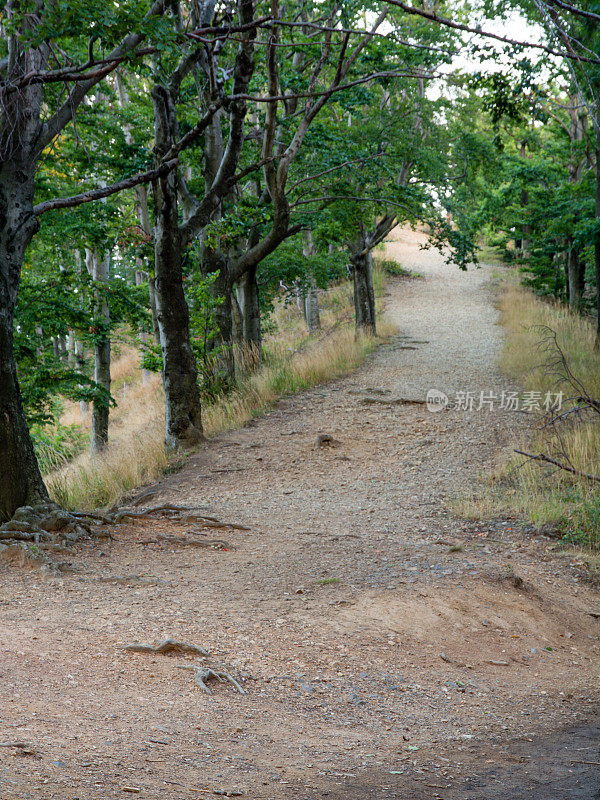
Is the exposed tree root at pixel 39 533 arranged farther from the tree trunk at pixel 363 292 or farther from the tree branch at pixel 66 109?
the tree trunk at pixel 363 292

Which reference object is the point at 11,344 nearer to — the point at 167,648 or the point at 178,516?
the point at 178,516

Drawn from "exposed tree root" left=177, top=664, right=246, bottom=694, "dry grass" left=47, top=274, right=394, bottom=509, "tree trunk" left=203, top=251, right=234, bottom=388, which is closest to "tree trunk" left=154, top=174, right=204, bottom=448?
"dry grass" left=47, top=274, right=394, bottom=509

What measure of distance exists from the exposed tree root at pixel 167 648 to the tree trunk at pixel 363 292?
50.6ft

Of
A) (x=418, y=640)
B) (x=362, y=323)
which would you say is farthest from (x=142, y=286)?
(x=418, y=640)

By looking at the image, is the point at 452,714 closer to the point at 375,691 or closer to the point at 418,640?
the point at 375,691

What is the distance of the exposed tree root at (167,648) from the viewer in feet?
12.9

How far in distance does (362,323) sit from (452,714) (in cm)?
1616

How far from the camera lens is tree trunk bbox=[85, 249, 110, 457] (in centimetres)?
1355

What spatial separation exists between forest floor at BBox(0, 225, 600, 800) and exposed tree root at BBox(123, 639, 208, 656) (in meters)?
0.05

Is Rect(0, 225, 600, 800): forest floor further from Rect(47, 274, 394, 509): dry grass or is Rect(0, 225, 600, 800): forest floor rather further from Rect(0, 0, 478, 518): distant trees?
Rect(0, 0, 478, 518): distant trees

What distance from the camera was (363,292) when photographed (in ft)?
62.7

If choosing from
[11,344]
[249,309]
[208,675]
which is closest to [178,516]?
[11,344]

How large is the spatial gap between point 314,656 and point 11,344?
394 centimetres

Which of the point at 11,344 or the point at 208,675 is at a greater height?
the point at 11,344
